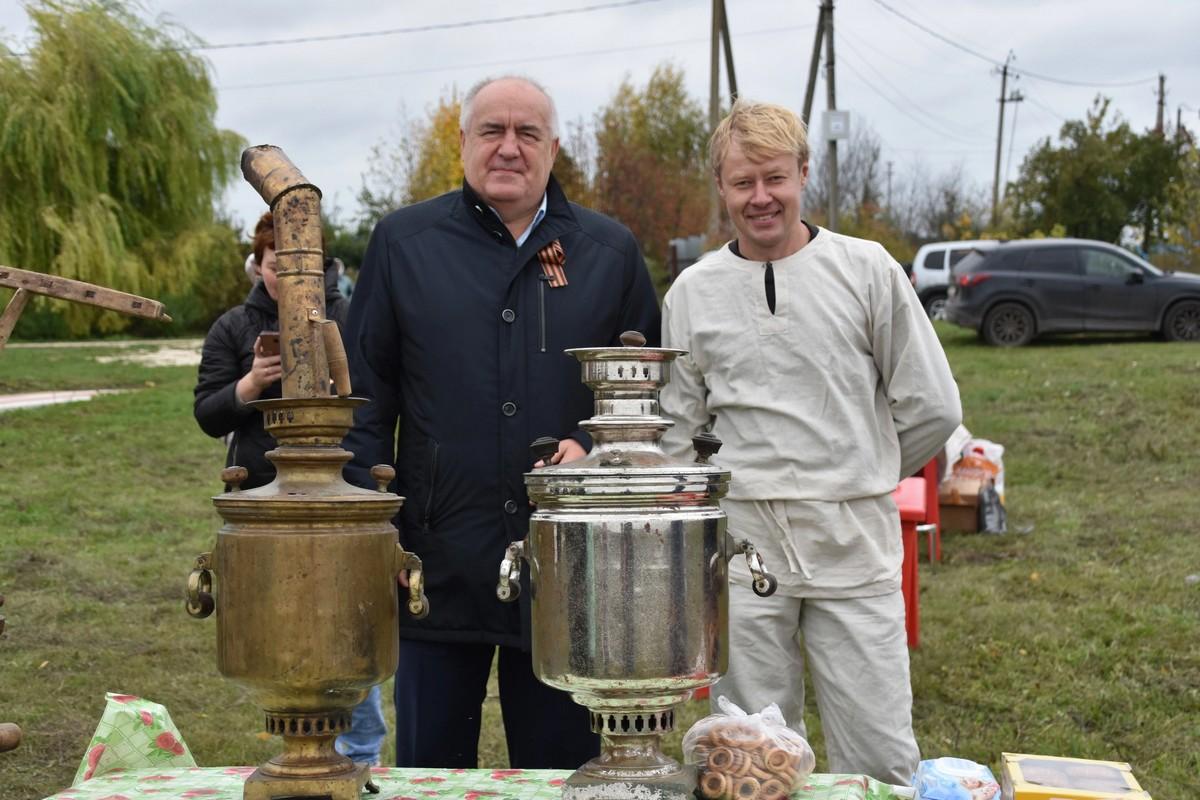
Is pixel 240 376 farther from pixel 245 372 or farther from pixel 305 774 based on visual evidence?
pixel 305 774

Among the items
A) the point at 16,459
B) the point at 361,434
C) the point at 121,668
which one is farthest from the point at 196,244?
the point at 361,434

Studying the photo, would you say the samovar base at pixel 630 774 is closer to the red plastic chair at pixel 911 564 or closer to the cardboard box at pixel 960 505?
the red plastic chair at pixel 911 564

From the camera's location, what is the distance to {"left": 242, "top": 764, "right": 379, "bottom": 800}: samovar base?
1.97 m

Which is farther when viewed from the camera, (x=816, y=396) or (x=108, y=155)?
(x=108, y=155)

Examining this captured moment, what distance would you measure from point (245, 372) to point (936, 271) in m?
19.2

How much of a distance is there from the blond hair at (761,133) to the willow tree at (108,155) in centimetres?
1669

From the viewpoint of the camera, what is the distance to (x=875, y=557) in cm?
275

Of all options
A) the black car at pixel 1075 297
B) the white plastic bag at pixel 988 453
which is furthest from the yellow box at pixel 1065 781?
the black car at pixel 1075 297

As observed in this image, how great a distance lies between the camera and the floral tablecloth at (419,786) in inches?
82.9

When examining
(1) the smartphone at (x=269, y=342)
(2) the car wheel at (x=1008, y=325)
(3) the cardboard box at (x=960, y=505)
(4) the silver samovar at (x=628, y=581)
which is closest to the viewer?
(4) the silver samovar at (x=628, y=581)

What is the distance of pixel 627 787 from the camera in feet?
6.18

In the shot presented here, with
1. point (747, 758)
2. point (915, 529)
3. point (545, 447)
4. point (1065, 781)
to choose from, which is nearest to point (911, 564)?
point (915, 529)

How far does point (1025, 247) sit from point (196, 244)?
11859mm

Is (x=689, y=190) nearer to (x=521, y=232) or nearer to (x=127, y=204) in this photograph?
(x=127, y=204)
